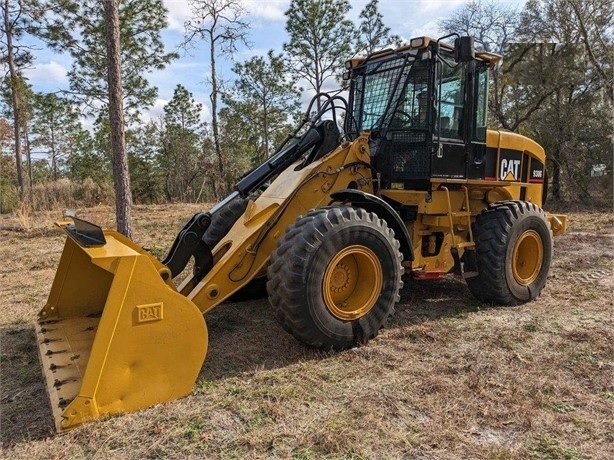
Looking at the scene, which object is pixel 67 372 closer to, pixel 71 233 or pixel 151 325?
pixel 151 325

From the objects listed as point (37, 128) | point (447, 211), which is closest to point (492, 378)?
point (447, 211)

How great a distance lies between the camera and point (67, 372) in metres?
3.32

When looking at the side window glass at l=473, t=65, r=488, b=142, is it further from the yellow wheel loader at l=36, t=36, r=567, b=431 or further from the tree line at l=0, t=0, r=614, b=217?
the tree line at l=0, t=0, r=614, b=217

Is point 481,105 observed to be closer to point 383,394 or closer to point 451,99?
point 451,99

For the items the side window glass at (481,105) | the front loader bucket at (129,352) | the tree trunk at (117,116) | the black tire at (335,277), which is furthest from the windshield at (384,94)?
the tree trunk at (117,116)

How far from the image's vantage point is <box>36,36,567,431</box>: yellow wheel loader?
317 cm

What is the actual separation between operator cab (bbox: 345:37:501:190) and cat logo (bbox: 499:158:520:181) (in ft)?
2.18

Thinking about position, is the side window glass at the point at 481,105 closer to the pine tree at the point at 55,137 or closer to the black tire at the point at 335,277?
the black tire at the point at 335,277

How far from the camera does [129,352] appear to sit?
309 cm

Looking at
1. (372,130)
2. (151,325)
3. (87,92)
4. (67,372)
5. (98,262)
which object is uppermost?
(87,92)

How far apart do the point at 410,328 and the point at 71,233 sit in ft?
10.3

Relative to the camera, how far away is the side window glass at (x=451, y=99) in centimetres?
518

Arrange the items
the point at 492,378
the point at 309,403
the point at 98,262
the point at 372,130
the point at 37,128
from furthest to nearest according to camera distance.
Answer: the point at 37,128, the point at 372,130, the point at 492,378, the point at 309,403, the point at 98,262

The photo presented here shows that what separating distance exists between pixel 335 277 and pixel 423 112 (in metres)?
2.04
